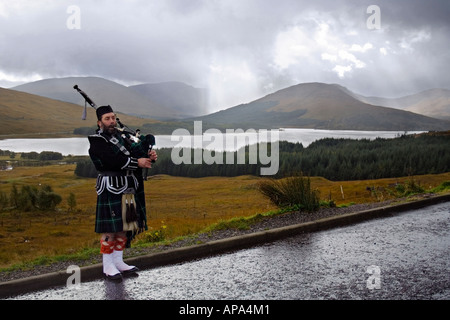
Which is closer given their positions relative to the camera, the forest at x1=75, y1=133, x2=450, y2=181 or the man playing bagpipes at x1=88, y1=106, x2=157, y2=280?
the man playing bagpipes at x1=88, y1=106, x2=157, y2=280

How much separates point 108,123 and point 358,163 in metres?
101

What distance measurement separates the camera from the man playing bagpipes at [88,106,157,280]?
5.89 meters

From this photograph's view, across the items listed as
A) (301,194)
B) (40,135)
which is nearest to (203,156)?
(40,135)

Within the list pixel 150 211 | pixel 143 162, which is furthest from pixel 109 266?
pixel 150 211

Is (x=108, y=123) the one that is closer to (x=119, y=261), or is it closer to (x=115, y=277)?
(x=119, y=261)

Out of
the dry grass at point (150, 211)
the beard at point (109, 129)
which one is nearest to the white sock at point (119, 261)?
the dry grass at point (150, 211)

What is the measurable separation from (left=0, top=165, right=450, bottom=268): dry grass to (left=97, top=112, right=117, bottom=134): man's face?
161cm

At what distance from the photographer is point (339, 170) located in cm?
10125

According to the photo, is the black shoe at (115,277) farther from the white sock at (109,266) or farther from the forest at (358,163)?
the forest at (358,163)

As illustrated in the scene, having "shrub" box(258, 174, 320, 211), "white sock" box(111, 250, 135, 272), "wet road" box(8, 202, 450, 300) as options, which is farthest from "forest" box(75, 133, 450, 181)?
"white sock" box(111, 250, 135, 272)

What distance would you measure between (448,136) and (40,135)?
539 feet

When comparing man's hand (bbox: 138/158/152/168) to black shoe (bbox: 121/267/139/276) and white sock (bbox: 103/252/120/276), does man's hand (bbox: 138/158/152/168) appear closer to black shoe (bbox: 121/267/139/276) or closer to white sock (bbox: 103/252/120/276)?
white sock (bbox: 103/252/120/276)

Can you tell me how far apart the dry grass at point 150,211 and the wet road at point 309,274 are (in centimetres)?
204

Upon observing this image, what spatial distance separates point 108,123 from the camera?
235 inches
